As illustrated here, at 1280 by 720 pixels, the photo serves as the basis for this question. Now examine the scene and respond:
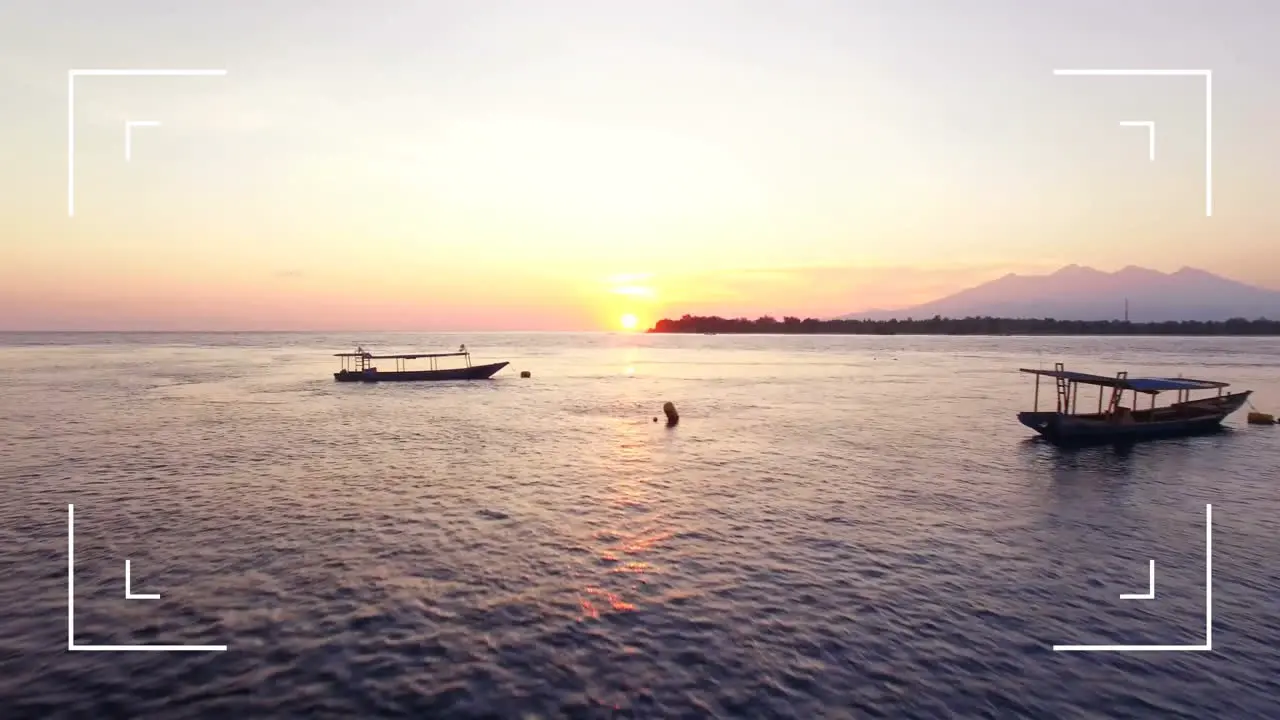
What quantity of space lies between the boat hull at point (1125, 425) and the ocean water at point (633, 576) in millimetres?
2260

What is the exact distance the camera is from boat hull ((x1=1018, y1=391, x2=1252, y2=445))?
4462 centimetres

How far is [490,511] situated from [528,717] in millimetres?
15595

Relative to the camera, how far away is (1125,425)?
149 ft

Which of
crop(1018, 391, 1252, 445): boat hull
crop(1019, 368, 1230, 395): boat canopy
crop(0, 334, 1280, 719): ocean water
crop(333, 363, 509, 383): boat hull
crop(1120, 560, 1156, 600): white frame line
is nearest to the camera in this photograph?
crop(0, 334, 1280, 719): ocean water

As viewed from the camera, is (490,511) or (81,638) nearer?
(81,638)

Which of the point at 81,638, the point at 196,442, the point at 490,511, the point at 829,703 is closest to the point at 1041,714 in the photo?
the point at 829,703

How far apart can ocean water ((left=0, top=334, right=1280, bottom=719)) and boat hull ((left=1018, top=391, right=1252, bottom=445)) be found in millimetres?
2260

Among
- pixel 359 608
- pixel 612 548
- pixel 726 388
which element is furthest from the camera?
pixel 726 388

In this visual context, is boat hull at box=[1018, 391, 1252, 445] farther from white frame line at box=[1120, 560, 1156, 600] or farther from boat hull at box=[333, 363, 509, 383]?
boat hull at box=[333, 363, 509, 383]

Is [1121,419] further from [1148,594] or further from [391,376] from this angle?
[391,376]

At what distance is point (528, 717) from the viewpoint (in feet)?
43.8

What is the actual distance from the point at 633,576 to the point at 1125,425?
43.2m

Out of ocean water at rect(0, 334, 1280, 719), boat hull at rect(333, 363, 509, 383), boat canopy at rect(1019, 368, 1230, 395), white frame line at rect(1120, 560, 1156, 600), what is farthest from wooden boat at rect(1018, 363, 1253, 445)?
boat hull at rect(333, 363, 509, 383)

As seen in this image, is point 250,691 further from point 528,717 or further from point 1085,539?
point 1085,539
